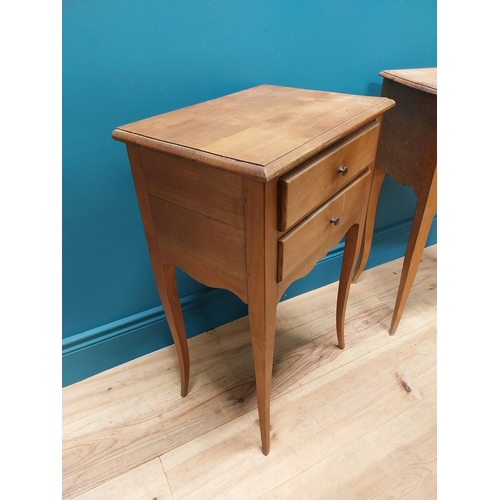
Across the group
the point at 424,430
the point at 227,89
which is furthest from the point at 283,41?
the point at 424,430

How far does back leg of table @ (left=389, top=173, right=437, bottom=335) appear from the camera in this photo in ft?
3.70

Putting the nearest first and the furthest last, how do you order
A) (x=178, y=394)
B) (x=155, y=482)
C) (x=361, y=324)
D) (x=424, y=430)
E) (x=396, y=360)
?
(x=155, y=482) → (x=424, y=430) → (x=178, y=394) → (x=396, y=360) → (x=361, y=324)

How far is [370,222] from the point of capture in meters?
1.47

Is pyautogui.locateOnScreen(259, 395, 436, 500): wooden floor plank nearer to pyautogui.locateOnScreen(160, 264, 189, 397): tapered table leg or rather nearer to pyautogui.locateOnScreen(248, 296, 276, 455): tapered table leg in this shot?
pyautogui.locateOnScreen(248, 296, 276, 455): tapered table leg

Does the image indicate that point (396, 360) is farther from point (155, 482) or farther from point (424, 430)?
point (155, 482)

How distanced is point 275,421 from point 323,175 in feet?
2.33


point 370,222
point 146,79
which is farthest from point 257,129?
point 370,222

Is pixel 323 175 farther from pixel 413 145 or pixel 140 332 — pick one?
pixel 140 332

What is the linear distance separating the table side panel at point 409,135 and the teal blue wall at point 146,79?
17 cm

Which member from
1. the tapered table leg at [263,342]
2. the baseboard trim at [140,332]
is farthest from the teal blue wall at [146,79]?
the tapered table leg at [263,342]

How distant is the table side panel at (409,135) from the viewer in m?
1.06

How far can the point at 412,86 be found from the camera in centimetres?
107

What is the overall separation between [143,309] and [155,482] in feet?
1.57

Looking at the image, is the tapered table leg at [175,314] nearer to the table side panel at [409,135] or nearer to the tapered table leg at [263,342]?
the tapered table leg at [263,342]
